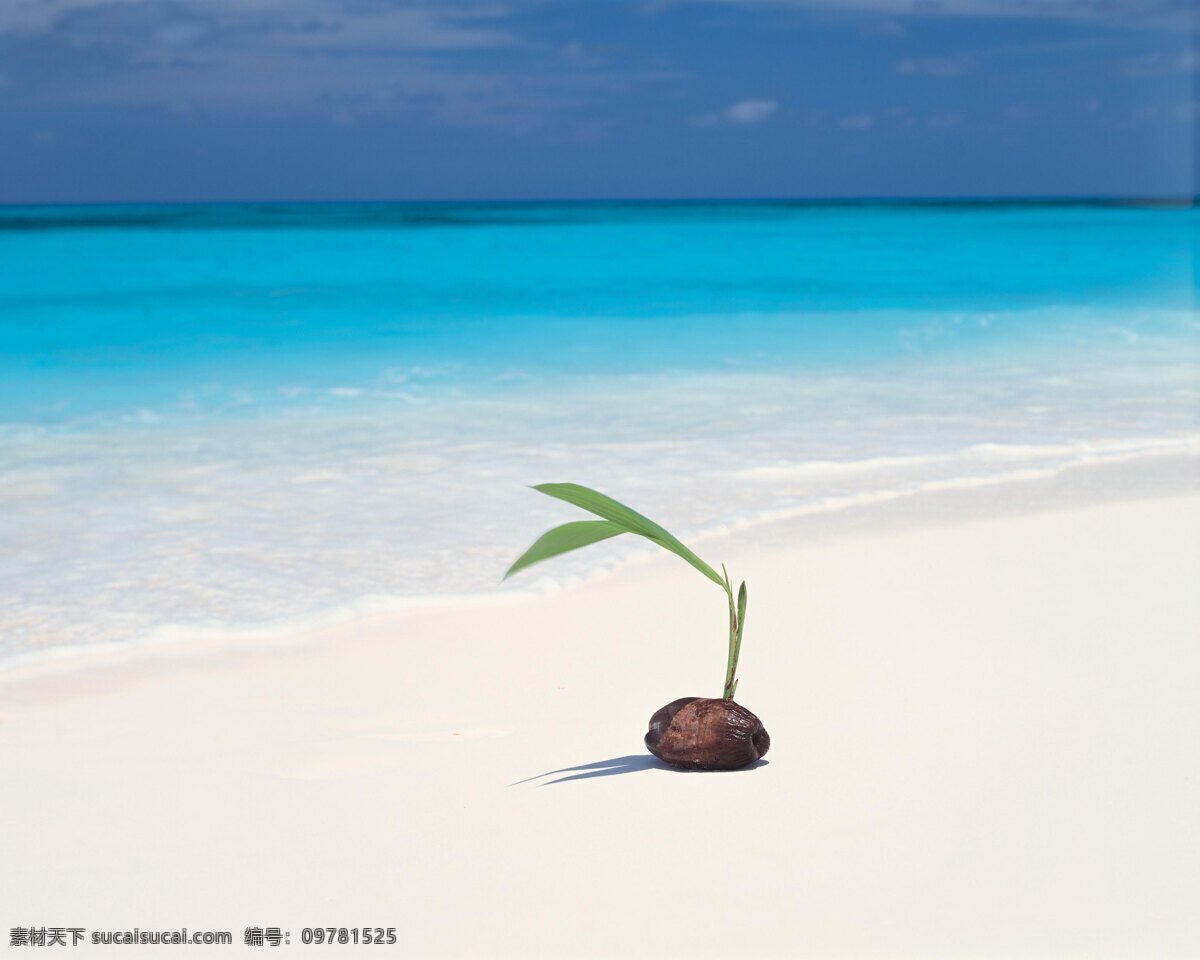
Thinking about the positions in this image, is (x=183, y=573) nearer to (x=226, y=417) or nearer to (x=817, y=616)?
(x=817, y=616)

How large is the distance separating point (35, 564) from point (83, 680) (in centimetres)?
91

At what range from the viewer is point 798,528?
11.7 feet

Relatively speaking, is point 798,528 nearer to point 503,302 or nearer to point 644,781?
point 644,781

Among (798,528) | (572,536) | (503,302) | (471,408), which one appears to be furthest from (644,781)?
(503,302)

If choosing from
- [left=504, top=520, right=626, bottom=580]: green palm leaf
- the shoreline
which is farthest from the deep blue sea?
[left=504, top=520, right=626, bottom=580]: green palm leaf

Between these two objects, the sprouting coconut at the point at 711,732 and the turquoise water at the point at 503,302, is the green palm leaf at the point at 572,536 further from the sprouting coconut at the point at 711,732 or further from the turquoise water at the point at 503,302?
A: the turquoise water at the point at 503,302

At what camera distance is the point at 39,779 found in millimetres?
1970

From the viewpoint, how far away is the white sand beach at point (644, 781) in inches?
60.4

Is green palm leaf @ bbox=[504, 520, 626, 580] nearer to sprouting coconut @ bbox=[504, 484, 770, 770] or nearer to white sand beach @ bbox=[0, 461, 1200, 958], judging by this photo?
sprouting coconut @ bbox=[504, 484, 770, 770]

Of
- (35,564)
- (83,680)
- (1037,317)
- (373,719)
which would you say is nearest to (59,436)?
(35,564)

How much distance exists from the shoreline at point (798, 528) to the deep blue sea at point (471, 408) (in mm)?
52

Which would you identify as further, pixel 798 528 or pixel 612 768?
pixel 798 528

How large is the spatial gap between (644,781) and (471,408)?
13.9 feet

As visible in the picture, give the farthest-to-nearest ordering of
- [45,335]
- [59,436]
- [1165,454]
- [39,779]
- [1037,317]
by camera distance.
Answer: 1. [1037,317]
2. [45,335]
3. [59,436]
4. [1165,454]
5. [39,779]
